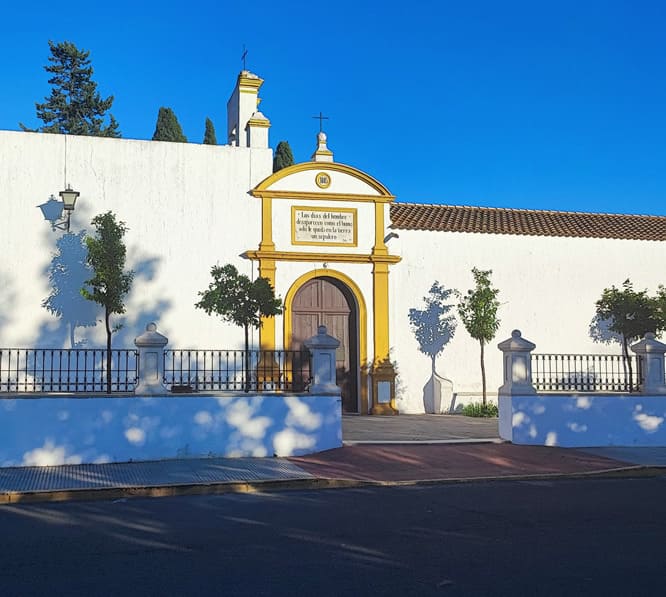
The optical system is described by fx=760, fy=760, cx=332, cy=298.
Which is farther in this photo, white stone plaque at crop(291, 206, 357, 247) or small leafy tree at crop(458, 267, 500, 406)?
white stone plaque at crop(291, 206, 357, 247)

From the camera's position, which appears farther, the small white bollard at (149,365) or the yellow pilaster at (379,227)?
the yellow pilaster at (379,227)

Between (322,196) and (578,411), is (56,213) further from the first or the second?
(578,411)

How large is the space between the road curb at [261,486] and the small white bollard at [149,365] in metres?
2.38

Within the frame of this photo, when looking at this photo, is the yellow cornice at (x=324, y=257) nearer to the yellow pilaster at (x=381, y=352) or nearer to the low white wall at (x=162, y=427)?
the yellow pilaster at (x=381, y=352)

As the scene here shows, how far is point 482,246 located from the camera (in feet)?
56.6

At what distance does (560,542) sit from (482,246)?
1166cm

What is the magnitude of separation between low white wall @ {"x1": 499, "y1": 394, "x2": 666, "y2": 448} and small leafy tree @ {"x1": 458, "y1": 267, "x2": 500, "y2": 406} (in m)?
3.23

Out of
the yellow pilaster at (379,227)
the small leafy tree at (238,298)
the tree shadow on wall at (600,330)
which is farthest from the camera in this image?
the tree shadow on wall at (600,330)

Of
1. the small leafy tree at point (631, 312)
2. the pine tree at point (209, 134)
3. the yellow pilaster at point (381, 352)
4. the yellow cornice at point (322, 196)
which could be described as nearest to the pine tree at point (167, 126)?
the pine tree at point (209, 134)

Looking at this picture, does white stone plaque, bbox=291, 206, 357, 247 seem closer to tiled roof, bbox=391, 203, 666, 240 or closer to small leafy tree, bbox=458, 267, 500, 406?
tiled roof, bbox=391, 203, 666, 240

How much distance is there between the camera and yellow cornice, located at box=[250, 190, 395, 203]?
627 inches

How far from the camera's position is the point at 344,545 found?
607cm

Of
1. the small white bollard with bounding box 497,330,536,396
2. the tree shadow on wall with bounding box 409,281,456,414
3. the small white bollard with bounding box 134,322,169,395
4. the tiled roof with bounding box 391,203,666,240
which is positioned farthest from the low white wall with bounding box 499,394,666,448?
the small white bollard with bounding box 134,322,169,395

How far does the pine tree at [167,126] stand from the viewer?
105ft
